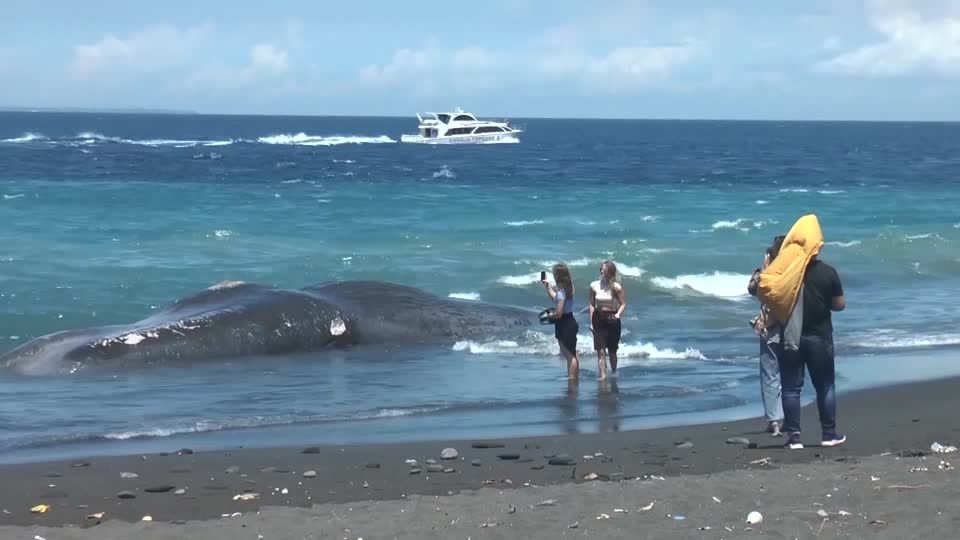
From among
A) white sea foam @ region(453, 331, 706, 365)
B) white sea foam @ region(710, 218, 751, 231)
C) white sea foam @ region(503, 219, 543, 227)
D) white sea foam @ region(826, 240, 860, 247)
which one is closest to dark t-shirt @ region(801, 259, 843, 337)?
white sea foam @ region(453, 331, 706, 365)

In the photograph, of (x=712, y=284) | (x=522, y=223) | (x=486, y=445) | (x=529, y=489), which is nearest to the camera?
(x=529, y=489)

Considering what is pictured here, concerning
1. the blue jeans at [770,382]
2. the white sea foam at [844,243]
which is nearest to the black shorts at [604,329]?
the blue jeans at [770,382]

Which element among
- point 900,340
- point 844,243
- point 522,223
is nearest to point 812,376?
point 900,340

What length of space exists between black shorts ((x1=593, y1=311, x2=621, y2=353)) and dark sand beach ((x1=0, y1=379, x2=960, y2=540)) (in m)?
2.76

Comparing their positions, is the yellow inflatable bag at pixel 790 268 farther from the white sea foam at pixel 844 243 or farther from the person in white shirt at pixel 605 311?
the white sea foam at pixel 844 243

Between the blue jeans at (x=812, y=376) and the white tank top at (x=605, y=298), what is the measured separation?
13.1ft

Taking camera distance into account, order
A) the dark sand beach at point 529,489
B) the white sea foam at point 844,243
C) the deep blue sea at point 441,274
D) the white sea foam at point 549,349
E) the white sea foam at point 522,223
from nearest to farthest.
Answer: the dark sand beach at point 529,489 < the deep blue sea at point 441,274 < the white sea foam at point 549,349 < the white sea foam at point 844,243 < the white sea foam at point 522,223

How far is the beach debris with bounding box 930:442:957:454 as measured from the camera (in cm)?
981

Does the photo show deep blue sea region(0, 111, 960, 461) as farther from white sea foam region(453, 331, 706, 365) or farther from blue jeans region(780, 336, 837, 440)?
blue jeans region(780, 336, 837, 440)

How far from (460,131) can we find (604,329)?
86.3m

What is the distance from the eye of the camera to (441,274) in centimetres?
2619

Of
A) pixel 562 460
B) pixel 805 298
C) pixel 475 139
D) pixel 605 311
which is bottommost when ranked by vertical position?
pixel 475 139

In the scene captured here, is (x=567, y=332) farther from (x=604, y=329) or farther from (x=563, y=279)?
(x=563, y=279)

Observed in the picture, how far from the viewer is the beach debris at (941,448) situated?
32.2 feet
